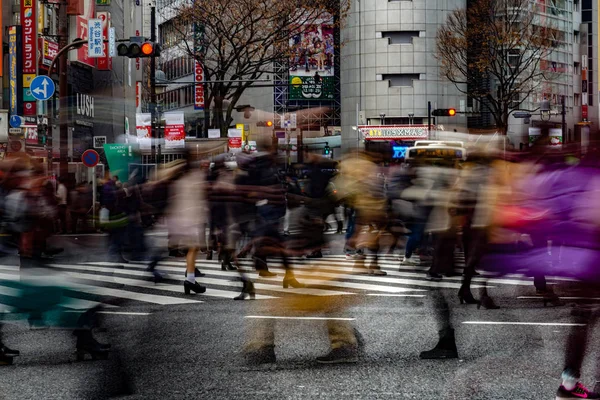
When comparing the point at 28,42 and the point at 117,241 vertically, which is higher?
the point at 28,42

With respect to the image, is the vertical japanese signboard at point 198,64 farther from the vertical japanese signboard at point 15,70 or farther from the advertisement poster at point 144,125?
→ the vertical japanese signboard at point 15,70

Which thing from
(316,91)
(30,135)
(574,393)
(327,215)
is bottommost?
(574,393)

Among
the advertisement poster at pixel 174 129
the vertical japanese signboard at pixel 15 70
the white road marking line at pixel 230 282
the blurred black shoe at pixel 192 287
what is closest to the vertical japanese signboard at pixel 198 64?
the advertisement poster at pixel 174 129

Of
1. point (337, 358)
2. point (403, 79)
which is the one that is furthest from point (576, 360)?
point (403, 79)

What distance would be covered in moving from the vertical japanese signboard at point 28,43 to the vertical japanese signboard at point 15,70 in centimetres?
16

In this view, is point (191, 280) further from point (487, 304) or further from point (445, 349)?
point (445, 349)

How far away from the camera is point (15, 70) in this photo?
34.4 metres

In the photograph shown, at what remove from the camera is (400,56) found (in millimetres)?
66062

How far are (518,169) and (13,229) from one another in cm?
513

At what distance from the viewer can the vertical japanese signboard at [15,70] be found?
3419 centimetres

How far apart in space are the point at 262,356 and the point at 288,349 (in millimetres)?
513

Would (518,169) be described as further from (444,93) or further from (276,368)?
(444,93)

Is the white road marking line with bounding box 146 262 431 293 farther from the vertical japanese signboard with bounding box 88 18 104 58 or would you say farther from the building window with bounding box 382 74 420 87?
the building window with bounding box 382 74 420 87

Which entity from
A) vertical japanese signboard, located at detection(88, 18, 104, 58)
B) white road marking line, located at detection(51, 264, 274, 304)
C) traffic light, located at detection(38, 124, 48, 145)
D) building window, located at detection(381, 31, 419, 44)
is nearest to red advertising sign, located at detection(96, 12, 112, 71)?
vertical japanese signboard, located at detection(88, 18, 104, 58)
